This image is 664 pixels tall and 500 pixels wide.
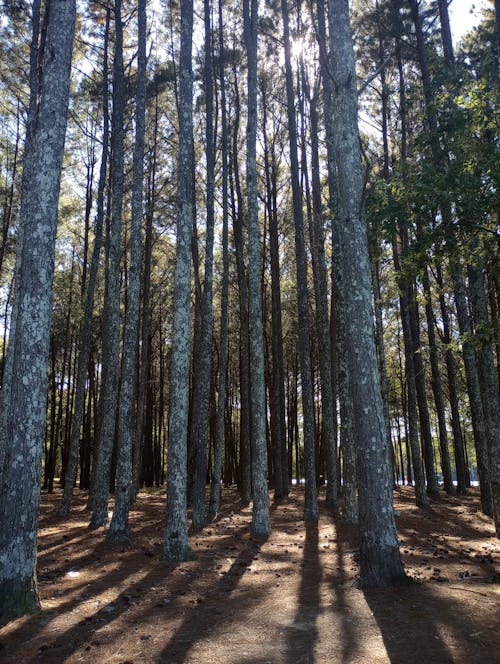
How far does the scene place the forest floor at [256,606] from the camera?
3998mm

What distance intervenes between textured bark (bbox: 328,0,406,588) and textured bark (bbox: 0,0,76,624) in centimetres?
361

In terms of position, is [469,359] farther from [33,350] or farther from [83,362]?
[83,362]

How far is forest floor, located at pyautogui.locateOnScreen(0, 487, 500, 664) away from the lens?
3998 millimetres

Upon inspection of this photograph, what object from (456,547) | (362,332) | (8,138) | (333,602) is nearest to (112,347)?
(362,332)

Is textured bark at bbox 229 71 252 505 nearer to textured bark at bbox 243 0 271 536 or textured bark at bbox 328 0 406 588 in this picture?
textured bark at bbox 243 0 271 536

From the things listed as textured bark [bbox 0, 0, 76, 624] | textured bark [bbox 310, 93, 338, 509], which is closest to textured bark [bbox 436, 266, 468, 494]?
textured bark [bbox 310, 93, 338, 509]

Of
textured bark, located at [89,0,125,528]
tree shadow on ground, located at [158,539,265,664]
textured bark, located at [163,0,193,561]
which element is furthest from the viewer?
textured bark, located at [89,0,125,528]

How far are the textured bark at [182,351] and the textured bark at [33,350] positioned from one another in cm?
277

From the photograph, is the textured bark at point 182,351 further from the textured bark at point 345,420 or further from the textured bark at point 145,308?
the textured bark at point 145,308

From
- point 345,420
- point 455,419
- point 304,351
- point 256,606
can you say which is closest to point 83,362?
point 304,351

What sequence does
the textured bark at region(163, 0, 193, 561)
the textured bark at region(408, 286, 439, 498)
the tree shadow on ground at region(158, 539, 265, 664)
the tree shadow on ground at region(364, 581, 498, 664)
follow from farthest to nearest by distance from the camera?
the textured bark at region(408, 286, 439, 498) < the textured bark at region(163, 0, 193, 561) < the tree shadow on ground at region(158, 539, 265, 664) < the tree shadow on ground at region(364, 581, 498, 664)

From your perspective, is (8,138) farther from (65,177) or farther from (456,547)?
(456,547)

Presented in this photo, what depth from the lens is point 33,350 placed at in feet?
17.7

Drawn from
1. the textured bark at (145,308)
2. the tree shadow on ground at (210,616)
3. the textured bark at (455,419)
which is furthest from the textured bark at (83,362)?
the textured bark at (455,419)
